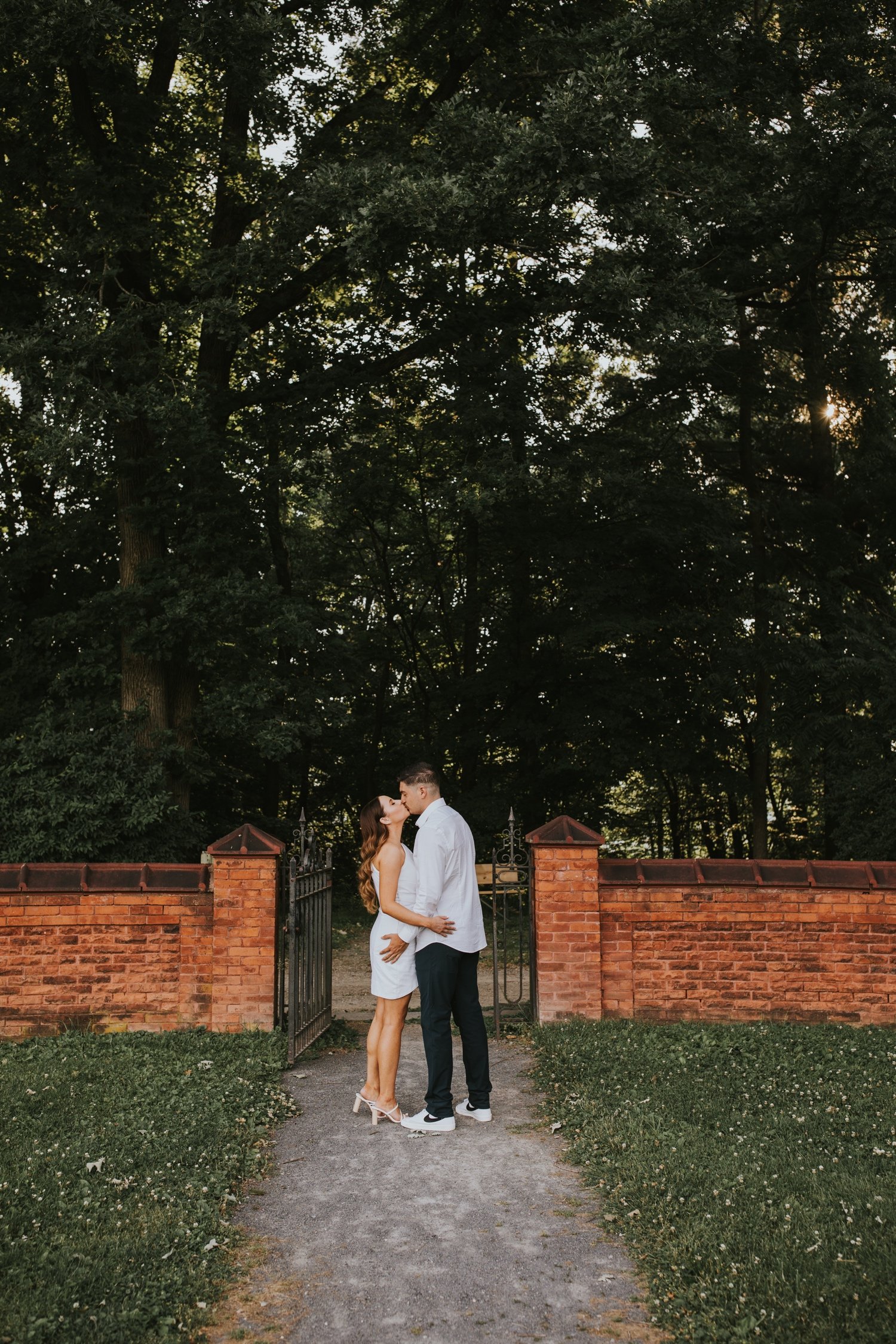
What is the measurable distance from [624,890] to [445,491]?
19.1 feet

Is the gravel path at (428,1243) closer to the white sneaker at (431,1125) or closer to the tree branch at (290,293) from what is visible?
the white sneaker at (431,1125)

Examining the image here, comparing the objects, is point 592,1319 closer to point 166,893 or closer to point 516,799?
point 166,893

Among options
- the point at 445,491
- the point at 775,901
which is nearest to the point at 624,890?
the point at 775,901

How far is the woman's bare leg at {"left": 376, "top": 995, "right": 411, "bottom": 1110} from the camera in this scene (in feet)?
19.1

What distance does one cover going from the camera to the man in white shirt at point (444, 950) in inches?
223

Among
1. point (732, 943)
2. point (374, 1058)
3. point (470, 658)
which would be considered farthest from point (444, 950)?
point (470, 658)

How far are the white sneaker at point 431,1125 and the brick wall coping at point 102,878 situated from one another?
2637 mm

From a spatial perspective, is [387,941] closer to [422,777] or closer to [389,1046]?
[389,1046]

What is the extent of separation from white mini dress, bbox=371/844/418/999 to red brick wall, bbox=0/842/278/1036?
192 cm

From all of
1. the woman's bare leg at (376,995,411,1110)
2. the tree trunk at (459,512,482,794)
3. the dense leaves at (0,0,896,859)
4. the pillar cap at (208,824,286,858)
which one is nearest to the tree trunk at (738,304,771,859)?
the dense leaves at (0,0,896,859)

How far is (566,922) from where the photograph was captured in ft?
25.3

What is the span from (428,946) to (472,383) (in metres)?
9.32

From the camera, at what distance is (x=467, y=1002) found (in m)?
5.80

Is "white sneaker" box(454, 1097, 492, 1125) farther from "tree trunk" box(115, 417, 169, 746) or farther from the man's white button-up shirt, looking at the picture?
"tree trunk" box(115, 417, 169, 746)
